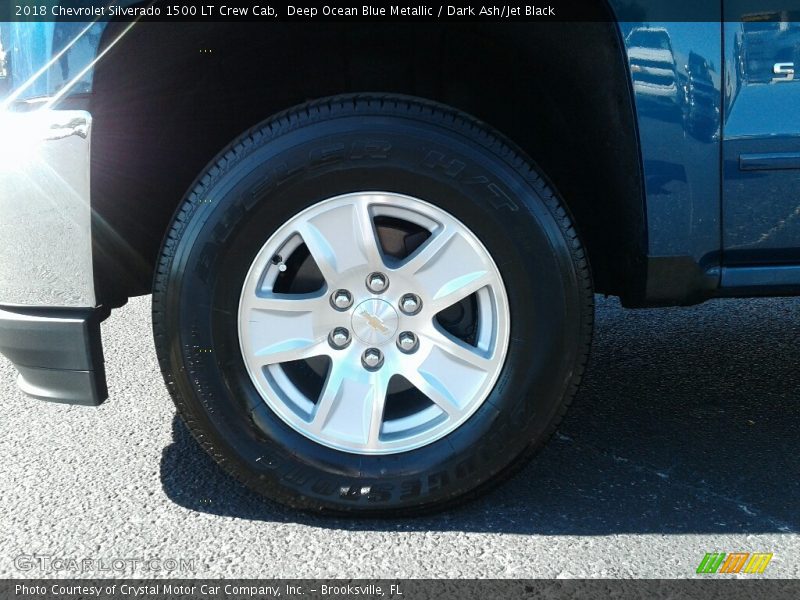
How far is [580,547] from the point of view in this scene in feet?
5.57

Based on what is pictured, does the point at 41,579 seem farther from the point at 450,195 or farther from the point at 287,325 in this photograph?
the point at 450,195

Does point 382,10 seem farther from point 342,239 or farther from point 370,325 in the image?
point 370,325

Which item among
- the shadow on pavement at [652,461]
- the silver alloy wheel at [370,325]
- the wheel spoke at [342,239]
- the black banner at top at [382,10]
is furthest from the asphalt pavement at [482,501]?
the black banner at top at [382,10]

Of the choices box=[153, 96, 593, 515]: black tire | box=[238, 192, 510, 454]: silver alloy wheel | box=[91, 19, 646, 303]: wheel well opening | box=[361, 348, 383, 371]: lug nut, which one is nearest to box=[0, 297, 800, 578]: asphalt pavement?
box=[153, 96, 593, 515]: black tire

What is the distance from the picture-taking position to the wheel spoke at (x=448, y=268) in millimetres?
1768

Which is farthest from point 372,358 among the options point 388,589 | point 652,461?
point 652,461

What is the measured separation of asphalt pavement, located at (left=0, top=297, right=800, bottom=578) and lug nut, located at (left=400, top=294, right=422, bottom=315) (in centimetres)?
49

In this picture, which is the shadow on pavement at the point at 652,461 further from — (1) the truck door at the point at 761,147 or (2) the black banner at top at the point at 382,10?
(2) the black banner at top at the point at 382,10

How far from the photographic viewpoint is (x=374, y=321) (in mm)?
1812

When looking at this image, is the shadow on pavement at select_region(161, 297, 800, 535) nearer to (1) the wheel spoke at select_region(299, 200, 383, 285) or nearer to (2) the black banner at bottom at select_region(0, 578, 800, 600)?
(2) the black banner at bottom at select_region(0, 578, 800, 600)

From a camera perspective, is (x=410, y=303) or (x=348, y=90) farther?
(x=348, y=90)

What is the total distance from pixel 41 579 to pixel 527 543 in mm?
1017

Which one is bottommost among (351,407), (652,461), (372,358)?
(652,461)

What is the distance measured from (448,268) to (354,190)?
0.28 metres
